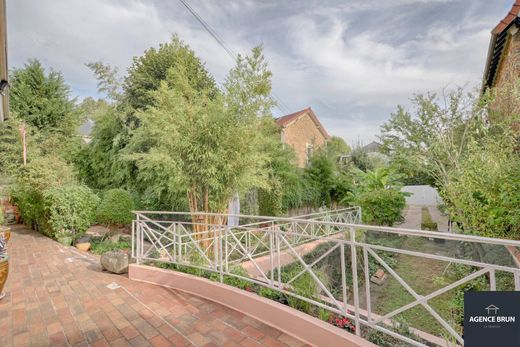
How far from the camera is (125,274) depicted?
12.7ft

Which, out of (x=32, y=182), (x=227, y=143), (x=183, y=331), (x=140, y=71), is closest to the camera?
(x=183, y=331)

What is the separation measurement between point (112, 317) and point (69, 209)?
197 inches

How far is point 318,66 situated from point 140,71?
21.1ft

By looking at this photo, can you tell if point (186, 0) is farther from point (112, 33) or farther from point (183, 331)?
point (183, 331)

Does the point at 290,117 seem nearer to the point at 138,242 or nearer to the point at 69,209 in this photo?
the point at 69,209

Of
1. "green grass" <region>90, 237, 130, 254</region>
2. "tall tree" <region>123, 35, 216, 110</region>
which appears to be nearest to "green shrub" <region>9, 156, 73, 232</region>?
"green grass" <region>90, 237, 130, 254</region>

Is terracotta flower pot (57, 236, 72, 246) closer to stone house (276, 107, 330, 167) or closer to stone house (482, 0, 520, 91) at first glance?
stone house (276, 107, 330, 167)

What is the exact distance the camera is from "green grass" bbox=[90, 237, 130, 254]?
6111 millimetres

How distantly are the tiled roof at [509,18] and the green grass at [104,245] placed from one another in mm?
11612

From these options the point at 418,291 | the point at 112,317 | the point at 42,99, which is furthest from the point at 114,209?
the point at 42,99

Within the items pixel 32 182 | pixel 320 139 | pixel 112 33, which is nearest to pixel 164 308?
pixel 112 33

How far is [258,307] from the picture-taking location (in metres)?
2.51

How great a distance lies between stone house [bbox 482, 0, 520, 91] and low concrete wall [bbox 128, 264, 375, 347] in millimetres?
7474

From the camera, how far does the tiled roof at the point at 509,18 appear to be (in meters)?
6.58
